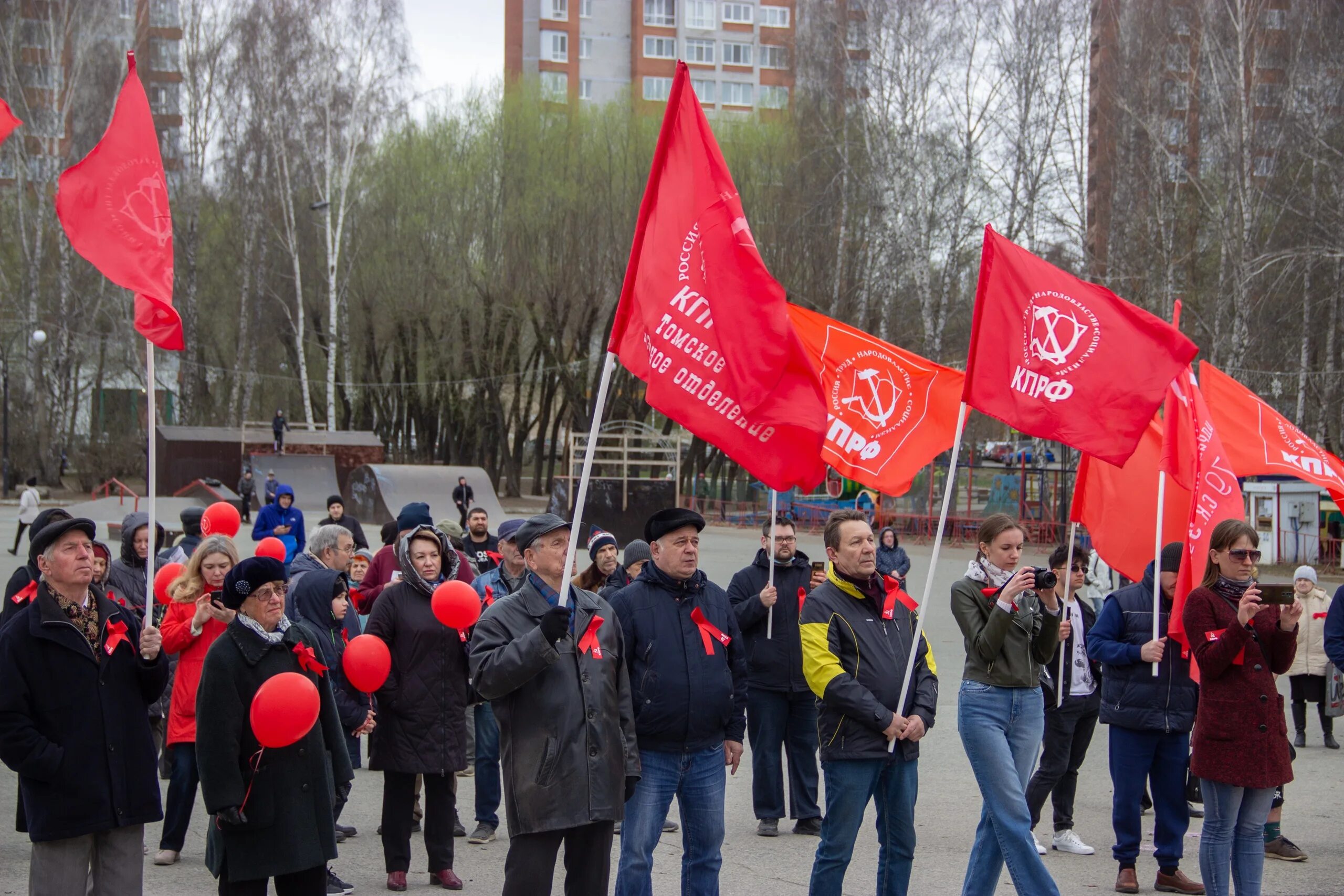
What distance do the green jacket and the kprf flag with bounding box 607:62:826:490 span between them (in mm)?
1018

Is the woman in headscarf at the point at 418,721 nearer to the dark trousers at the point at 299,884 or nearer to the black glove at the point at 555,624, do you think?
the dark trousers at the point at 299,884

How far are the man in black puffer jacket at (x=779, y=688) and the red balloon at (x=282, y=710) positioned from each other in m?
3.38

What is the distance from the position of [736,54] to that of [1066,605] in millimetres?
76958

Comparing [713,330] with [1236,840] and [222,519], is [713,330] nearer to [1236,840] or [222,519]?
[1236,840]

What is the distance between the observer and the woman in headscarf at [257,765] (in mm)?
4574

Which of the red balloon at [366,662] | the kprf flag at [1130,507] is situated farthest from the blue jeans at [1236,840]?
the red balloon at [366,662]

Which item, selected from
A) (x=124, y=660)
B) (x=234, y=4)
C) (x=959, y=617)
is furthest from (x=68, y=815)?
(x=234, y=4)

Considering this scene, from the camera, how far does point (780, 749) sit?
7.68 m

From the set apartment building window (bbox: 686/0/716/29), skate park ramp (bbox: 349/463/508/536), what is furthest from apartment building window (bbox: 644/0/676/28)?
skate park ramp (bbox: 349/463/508/536)

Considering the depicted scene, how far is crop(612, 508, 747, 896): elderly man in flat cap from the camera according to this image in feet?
17.6

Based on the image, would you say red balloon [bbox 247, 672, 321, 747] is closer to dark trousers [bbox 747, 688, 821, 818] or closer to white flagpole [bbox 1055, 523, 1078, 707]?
dark trousers [bbox 747, 688, 821, 818]

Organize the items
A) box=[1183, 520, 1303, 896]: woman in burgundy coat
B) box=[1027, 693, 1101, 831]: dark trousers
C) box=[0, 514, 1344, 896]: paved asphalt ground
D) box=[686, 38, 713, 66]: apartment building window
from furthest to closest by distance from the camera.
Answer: box=[686, 38, 713, 66]: apartment building window
box=[1027, 693, 1101, 831]: dark trousers
box=[0, 514, 1344, 896]: paved asphalt ground
box=[1183, 520, 1303, 896]: woman in burgundy coat

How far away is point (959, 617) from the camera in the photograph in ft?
19.3

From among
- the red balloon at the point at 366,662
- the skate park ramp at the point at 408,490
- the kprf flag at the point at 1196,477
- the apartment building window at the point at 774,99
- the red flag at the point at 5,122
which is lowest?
the skate park ramp at the point at 408,490
